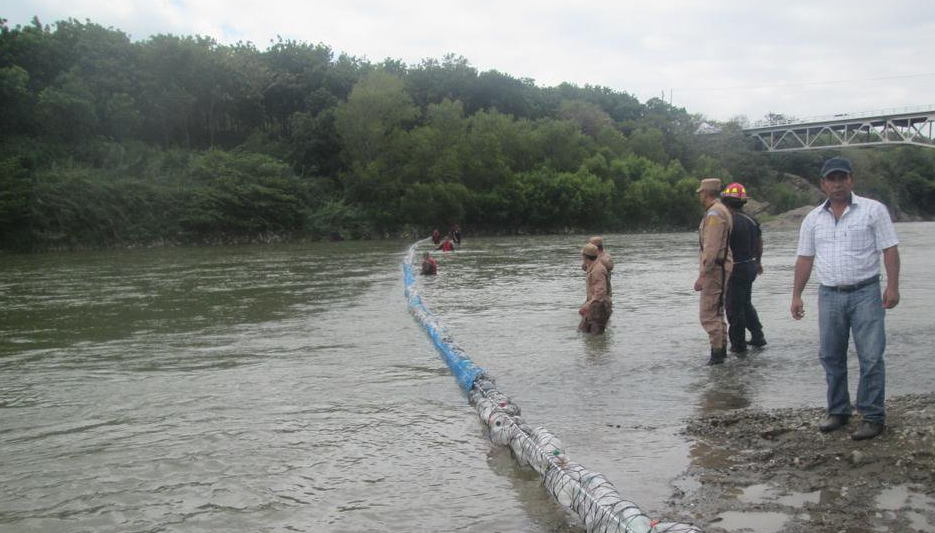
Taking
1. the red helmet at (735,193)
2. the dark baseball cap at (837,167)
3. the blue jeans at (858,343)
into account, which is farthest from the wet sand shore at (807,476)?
the red helmet at (735,193)

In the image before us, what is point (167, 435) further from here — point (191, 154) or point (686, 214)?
point (686, 214)

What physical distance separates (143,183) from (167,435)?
→ 158 ft

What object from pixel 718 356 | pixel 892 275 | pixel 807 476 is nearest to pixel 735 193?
pixel 718 356

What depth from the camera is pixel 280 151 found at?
65875 mm

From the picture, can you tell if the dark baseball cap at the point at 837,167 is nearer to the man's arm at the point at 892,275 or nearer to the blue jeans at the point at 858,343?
the man's arm at the point at 892,275

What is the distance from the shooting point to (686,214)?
76.9m

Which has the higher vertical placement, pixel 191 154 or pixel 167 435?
pixel 191 154

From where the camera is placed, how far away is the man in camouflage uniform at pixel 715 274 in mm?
7918

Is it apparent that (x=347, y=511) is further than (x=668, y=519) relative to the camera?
Yes

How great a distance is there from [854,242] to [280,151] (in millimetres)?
64250

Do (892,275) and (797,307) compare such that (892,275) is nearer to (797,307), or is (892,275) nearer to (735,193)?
(797,307)

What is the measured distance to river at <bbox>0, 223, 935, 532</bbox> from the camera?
4.45 meters

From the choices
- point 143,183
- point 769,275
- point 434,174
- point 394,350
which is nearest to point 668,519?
point 394,350

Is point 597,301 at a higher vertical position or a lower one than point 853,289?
lower
